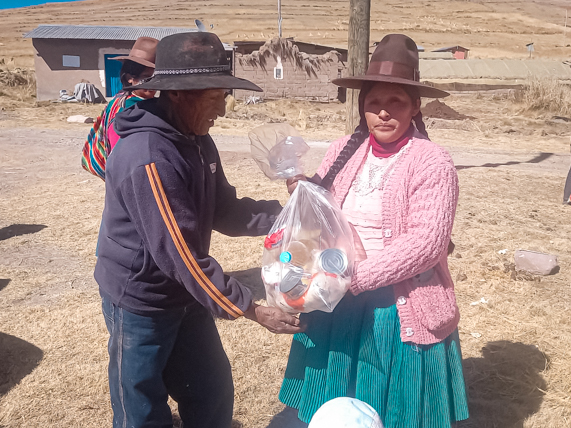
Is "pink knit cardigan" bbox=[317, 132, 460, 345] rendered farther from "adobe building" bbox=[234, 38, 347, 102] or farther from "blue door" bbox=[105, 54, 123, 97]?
"blue door" bbox=[105, 54, 123, 97]

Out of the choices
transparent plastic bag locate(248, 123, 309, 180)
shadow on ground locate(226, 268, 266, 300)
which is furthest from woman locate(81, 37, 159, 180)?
shadow on ground locate(226, 268, 266, 300)

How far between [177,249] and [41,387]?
6.56 ft

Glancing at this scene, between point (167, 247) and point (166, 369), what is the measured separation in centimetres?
64

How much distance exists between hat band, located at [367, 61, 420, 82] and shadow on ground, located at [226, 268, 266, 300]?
277 cm

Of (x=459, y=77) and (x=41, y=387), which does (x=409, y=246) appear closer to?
(x=41, y=387)

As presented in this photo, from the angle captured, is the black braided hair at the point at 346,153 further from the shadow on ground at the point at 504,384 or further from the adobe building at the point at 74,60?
the adobe building at the point at 74,60

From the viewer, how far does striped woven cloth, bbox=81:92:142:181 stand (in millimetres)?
3053

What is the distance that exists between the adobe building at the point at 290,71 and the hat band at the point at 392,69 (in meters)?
20.5

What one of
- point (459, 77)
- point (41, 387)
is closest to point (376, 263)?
point (41, 387)

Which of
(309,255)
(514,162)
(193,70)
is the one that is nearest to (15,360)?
(309,255)

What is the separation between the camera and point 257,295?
14.9 feet

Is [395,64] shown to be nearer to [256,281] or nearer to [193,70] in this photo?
[193,70]

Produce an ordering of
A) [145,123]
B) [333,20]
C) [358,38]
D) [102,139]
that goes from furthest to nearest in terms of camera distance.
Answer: [333,20] < [358,38] < [102,139] < [145,123]

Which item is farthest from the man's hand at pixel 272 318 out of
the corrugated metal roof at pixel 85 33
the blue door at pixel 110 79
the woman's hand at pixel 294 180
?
the blue door at pixel 110 79
